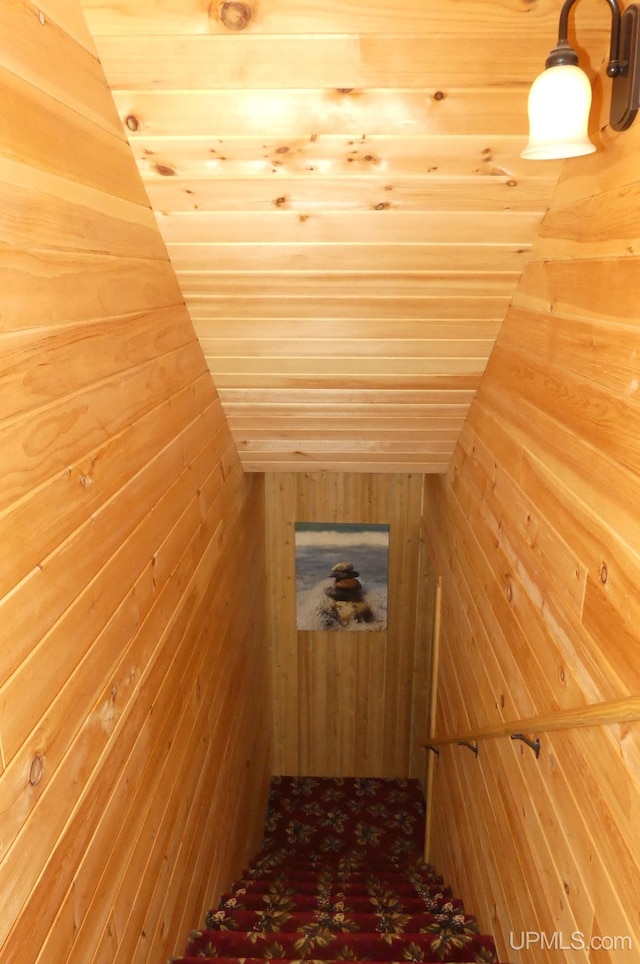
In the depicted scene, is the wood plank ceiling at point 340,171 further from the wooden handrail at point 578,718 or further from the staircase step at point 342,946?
the staircase step at point 342,946

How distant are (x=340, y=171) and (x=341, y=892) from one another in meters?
3.45

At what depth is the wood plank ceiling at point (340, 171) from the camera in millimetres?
1629

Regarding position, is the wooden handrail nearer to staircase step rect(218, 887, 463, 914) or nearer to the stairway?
the stairway

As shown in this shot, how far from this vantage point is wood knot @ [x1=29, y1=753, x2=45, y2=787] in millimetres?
1223

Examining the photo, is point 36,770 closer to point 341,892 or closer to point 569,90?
point 569,90

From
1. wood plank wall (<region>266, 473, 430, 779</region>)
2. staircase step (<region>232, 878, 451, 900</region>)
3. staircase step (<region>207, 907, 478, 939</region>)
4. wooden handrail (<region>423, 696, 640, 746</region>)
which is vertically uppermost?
wood plank wall (<region>266, 473, 430, 779</region>)

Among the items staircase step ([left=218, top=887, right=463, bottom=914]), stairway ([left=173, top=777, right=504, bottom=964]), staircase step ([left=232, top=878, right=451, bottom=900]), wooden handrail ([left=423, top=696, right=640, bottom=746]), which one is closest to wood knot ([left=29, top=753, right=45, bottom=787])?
wooden handrail ([left=423, top=696, right=640, bottom=746])

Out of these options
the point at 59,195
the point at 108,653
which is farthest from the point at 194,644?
the point at 59,195

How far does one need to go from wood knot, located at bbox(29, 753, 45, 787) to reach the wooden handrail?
1060mm

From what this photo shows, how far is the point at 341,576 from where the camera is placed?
16.4ft

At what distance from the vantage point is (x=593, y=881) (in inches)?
59.6

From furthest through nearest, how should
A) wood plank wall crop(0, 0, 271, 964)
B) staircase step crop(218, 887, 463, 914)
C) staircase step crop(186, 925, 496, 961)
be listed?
staircase step crop(218, 887, 463, 914) → staircase step crop(186, 925, 496, 961) → wood plank wall crop(0, 0, 271, 964)

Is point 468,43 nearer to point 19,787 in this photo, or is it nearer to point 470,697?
point 19,787

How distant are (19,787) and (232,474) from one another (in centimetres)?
245
